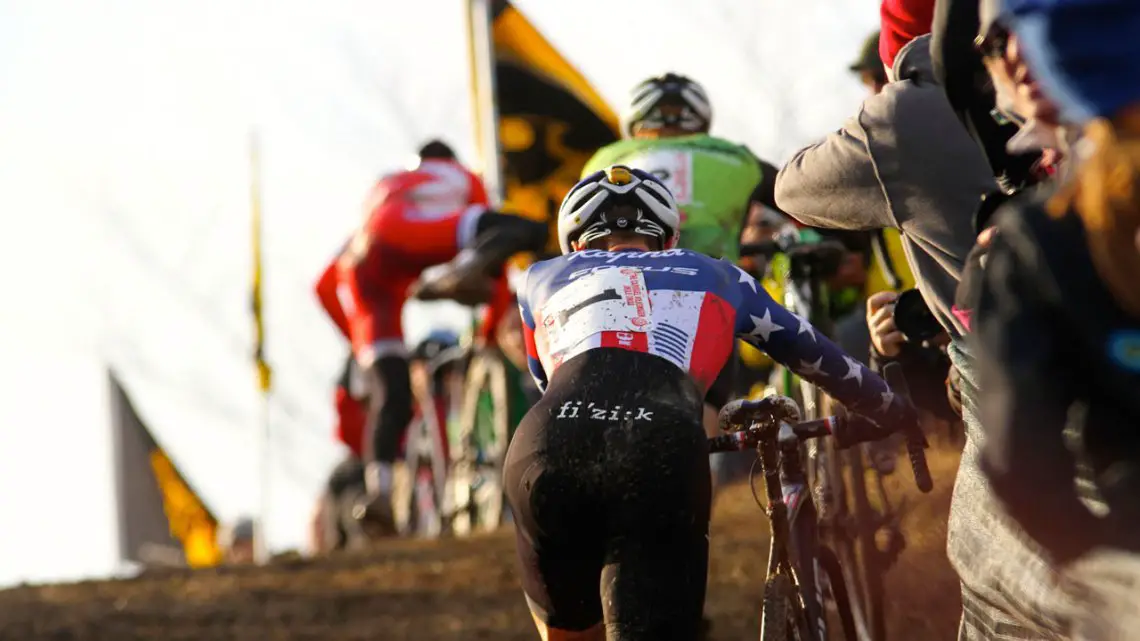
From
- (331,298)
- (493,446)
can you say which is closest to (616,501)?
(331,298)

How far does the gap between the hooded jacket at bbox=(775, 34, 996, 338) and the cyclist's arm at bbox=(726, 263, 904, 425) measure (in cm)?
57

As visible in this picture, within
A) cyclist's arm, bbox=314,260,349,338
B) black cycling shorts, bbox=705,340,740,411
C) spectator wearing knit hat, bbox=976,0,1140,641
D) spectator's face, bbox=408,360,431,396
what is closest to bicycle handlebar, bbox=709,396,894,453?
black cycling shorts, bbox=705,340,740,411

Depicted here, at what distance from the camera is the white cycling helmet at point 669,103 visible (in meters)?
7.75

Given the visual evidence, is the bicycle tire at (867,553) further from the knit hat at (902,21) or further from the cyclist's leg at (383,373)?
the cyclist's leg at (383,373)

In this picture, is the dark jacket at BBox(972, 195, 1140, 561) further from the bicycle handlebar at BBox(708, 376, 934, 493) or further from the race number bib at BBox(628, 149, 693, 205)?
the race number bib at BBox(628, 149, 693, 205)

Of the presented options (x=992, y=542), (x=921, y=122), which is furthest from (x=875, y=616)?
(x=992, y=542)

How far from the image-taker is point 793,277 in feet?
22.8

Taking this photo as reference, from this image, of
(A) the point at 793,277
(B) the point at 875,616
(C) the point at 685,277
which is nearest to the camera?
(C) the point at 685,277

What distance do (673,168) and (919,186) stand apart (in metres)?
3.02

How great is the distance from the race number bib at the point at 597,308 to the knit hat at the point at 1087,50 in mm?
2239

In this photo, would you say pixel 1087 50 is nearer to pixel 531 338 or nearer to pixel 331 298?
pixel 531 338

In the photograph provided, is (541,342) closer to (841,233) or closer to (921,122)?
(921,122)

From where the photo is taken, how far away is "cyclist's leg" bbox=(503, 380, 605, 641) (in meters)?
4.65

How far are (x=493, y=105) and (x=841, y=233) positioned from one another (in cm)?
919
